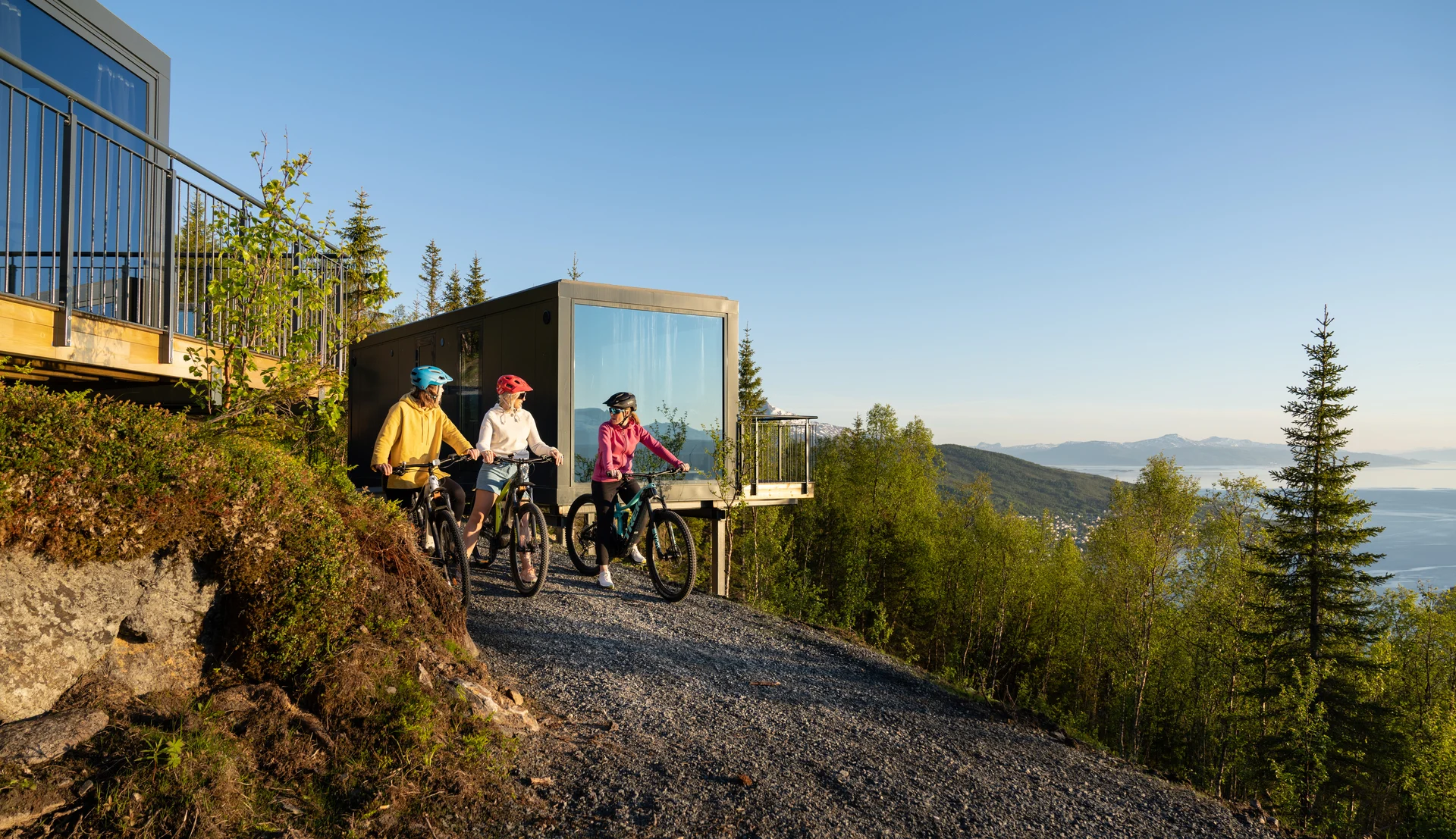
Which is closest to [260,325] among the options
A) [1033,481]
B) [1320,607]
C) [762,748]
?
[762,748]

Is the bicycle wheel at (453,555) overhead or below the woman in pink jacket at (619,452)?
below

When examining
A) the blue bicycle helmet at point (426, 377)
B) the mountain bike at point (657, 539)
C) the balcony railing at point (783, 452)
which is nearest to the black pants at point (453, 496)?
the blue bicycle helmet at point (426, 377)

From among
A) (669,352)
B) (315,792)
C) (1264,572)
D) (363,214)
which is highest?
(363,214)

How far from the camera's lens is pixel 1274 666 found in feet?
90.1

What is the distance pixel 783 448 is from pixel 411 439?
31.8ft

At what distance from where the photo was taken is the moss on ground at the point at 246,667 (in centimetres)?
322

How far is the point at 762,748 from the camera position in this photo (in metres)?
4.89

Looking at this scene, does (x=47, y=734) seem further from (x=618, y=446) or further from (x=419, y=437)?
(x=618, y=446)

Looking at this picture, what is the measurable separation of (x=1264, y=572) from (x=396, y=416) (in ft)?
101

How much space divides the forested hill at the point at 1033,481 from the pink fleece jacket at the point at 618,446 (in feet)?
457

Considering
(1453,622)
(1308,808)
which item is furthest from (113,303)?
(1453,622)

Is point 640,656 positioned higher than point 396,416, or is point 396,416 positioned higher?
point 396,416

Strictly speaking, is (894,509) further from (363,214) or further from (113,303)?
(113,303)

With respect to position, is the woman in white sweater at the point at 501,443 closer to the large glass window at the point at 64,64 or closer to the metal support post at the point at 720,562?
the large glass window at the point at 64,64
